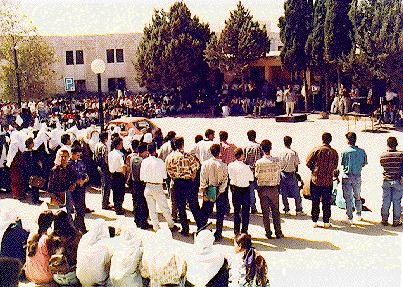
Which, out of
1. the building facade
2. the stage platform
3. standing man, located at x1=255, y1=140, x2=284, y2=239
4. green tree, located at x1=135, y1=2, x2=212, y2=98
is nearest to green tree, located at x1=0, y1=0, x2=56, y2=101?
green tree, located at x1=135, y1=2, x2=212, y2=98

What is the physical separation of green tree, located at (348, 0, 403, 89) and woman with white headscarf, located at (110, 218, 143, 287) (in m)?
16.8

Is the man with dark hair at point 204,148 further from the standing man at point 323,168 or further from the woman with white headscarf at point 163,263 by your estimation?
the woman with white headscarf at point 163,263

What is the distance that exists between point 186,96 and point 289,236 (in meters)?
22.3

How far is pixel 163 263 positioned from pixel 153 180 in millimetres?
3119

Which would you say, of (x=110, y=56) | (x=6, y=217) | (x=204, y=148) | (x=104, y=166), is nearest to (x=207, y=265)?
(x=6, y=217)

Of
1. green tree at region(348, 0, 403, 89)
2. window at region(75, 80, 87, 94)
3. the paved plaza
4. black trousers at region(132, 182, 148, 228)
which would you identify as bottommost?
the paved plaza

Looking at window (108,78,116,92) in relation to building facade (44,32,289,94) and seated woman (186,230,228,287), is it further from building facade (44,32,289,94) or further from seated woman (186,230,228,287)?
seated woman (186,230,228,287)

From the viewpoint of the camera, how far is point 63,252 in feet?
20.5

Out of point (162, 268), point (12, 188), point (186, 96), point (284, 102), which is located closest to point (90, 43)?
point (186, 96)

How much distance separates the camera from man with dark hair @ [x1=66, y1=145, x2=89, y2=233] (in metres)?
9.10

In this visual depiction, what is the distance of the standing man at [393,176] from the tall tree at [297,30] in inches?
710

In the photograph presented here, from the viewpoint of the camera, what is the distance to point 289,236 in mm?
8836

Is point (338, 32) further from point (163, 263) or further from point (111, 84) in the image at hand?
point (163, 263)

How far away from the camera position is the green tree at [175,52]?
29.7 metres
